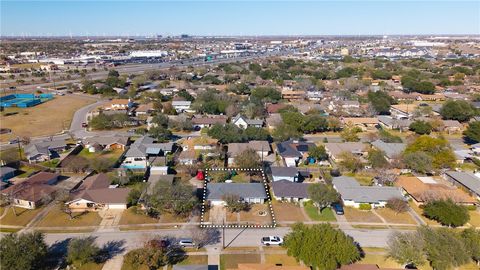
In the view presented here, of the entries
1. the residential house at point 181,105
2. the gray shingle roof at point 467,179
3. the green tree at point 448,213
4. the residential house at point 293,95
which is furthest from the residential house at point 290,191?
the residential house at point 293,95

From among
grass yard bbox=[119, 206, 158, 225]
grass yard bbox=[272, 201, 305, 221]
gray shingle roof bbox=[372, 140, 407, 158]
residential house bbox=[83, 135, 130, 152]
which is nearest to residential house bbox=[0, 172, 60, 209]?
grass yard bbox=[119, 206, 158, 225]

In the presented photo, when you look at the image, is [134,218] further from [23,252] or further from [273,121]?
[273,121]

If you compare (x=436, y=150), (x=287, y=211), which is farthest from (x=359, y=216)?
(x=436, y=150)

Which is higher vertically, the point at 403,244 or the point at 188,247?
the point at 403,244

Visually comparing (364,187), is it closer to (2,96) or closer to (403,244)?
(403,244)

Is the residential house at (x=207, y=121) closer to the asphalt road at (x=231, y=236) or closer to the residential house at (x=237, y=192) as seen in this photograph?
the residential house at (x=237, y=192)

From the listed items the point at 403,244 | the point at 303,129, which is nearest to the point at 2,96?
the point at 303,129
